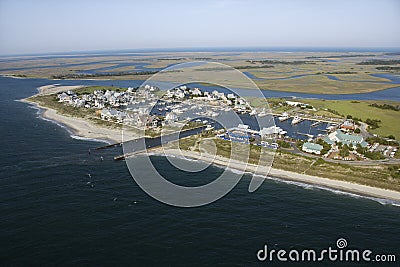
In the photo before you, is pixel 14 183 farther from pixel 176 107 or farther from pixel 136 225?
pixel 176 107

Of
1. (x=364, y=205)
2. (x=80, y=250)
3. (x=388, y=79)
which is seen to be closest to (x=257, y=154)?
(x=364, y=205)

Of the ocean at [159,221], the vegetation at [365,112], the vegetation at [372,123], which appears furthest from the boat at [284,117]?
the ocean at [159,221]

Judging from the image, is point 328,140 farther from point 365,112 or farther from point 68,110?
point 68,110

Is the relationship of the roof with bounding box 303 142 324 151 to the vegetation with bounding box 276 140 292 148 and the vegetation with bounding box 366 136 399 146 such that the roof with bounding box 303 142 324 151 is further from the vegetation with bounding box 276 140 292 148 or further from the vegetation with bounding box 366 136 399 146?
the vegetation with bounding box 366 136 399 146

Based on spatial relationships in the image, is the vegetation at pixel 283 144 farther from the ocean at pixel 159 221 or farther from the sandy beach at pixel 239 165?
the ocean at pixel 159 221

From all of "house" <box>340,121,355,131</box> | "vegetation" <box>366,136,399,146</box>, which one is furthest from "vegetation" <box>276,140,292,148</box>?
"house" <box>340,121,355,131</box>

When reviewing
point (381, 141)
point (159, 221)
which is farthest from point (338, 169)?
point (159, 221)
